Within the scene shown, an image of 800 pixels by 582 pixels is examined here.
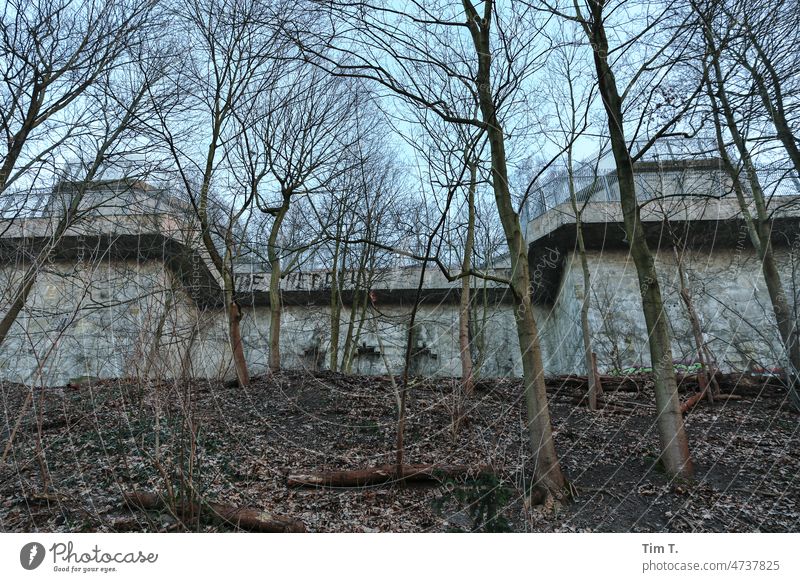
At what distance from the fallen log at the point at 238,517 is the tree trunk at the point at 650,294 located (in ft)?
8.00

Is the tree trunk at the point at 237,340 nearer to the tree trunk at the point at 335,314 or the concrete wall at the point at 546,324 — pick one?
the concrete wall at the point at 546,324

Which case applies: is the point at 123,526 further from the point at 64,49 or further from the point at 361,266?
the point at 361,266

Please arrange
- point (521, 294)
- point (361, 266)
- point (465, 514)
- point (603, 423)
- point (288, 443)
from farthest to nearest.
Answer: point (361, 266)
point (603, 423)
point (288, 443)
point (521, 294)
point (465, 514)

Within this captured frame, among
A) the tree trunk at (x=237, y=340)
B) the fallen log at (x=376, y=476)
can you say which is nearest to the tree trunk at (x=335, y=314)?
the tree trunk at (x=237, y=340)

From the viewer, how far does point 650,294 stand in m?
3.95

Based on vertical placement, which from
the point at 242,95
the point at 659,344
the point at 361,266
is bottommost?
the point at 659,344

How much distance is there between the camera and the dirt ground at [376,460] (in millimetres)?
3078

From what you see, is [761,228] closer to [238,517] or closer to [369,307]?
[238,517]

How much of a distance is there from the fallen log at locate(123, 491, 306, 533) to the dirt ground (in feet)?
0.20

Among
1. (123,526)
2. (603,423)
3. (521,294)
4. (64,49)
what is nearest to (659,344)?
(521,294)

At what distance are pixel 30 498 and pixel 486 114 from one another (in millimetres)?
3914

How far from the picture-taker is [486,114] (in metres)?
4.01

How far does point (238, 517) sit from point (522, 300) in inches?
85.5
